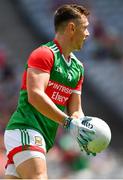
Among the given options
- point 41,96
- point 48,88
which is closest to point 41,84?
point 41,96

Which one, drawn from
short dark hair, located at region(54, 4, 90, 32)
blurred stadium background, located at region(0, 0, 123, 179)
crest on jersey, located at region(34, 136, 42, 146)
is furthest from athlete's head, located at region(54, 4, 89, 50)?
blurred stadium background, located at region(0, 0, 123, 179)

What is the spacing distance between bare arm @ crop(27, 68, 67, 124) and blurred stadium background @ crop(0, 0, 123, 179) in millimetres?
4582

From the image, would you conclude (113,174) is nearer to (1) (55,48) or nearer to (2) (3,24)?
(1) (55,48)

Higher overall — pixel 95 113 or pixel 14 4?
pixel 14 4

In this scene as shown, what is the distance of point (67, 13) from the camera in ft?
19.2

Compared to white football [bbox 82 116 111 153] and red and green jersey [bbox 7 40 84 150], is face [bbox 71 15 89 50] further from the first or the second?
white football [bbox 82 116 111 153]

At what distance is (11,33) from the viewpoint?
52.9 feet

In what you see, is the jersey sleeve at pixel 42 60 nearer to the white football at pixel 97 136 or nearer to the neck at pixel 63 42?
the neck at pixel 63 42

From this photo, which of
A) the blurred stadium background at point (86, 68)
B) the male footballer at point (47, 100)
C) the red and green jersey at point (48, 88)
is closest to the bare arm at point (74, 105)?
the male footballer at point (47, 100)

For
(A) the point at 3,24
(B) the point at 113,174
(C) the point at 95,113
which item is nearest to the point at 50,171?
(B) the point at 113,174

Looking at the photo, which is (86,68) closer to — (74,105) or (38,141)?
(74,105)

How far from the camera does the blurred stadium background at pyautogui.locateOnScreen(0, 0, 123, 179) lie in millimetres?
10891

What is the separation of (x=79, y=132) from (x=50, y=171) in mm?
5263

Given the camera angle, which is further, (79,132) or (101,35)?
(101,35)
